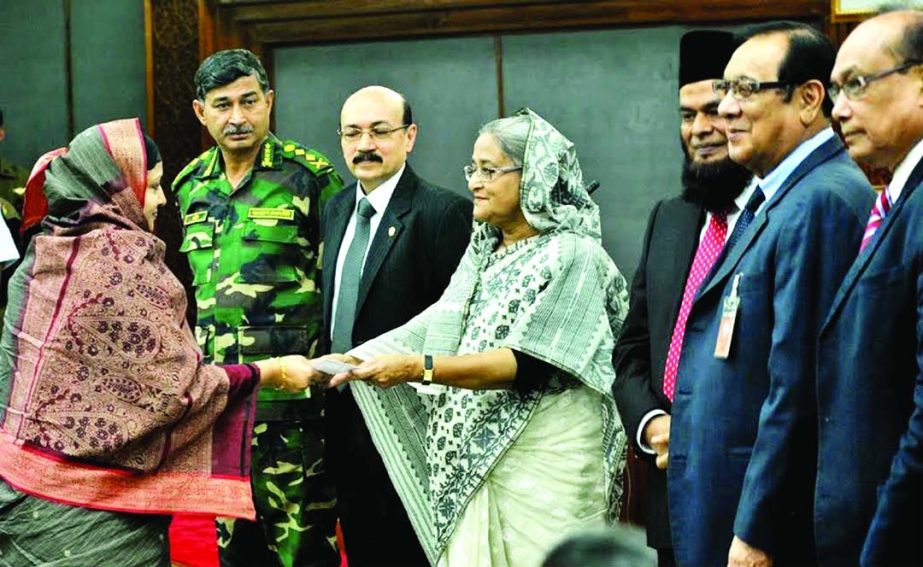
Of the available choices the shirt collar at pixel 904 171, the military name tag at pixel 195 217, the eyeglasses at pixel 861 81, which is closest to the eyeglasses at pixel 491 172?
the military name tag at pixel 195 217

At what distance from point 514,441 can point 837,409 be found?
1627 mm

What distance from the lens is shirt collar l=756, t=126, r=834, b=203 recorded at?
3203 mm

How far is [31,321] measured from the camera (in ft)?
12.7

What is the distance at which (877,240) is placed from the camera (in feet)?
8.97

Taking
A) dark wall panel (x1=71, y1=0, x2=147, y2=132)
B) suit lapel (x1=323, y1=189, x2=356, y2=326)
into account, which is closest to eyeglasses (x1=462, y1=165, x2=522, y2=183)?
suit lapel (x1=323, y1=189, x2=356, y2=326)

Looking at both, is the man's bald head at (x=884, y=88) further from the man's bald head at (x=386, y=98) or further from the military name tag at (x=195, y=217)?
the military name tag at (x=195, y=217)

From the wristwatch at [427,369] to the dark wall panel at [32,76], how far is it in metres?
2.98

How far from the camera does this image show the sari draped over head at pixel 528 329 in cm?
430

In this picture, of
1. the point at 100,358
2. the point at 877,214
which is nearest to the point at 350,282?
the point at 100,358

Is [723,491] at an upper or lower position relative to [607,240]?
lower

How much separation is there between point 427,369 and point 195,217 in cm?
137

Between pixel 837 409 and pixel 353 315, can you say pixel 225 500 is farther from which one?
pixel 837 409

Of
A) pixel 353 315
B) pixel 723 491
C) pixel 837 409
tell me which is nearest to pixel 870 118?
pixel 837 409

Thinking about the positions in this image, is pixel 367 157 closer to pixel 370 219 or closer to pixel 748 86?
pixel 370 219
